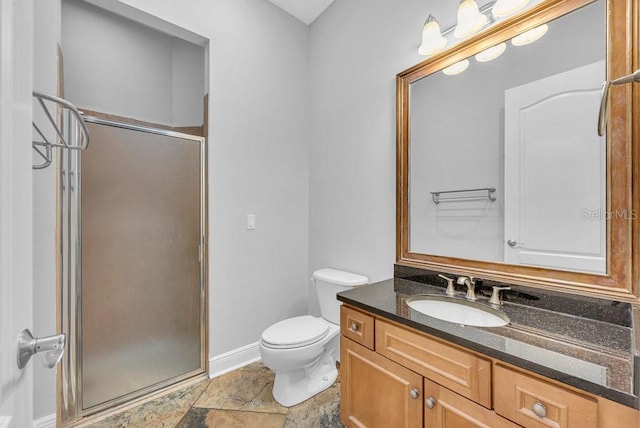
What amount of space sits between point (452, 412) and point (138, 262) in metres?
1.87

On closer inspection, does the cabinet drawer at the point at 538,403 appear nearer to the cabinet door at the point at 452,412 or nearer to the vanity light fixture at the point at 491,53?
the cabinet door at the point at 452,412

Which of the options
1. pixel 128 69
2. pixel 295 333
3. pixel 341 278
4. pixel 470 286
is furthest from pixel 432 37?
pixel 128 69

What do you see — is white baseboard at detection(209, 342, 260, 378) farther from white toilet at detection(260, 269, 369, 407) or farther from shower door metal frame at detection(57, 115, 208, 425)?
shower door metal frame at detection(57, 115, 208, 425)

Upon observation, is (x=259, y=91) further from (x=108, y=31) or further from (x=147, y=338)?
(x=147, y=338)

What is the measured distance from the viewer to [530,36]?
1195 millimetres

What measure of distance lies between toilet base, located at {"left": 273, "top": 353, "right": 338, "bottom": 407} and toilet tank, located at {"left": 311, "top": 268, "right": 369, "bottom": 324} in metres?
0.28

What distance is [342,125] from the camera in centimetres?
212

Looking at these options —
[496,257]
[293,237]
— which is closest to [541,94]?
[496,257]

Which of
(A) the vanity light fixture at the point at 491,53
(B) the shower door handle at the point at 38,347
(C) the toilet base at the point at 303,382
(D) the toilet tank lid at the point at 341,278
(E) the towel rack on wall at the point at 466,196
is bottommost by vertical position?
(C) the toilet base at the point at 303,382

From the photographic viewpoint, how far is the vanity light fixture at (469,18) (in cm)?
130

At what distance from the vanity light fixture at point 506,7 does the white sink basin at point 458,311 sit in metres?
1.29

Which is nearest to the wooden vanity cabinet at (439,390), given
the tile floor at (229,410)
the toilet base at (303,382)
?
the tile floor at (229,410)

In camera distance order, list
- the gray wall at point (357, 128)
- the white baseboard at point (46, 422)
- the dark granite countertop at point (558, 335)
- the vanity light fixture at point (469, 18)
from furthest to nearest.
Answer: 1. the gray wall at point (357, 128)
2. the white baseboard at point (46, 422)
3. the vanity light fixture at point (469, 18)
4. the dark granite countertop at point (558, 335)

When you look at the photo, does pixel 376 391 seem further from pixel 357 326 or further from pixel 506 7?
pixel 506 7
